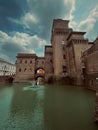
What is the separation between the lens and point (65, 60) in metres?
37.7

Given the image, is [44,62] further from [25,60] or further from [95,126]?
[95,126]

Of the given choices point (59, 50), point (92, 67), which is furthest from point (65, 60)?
point (92, 67)

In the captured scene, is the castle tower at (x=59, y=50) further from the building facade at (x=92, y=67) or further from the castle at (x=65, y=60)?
the building facade at (x=92, y=67)

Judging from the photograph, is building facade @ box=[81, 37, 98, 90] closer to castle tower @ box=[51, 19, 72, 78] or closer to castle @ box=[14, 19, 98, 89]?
castle @ box=[14, 19, 98, 89]

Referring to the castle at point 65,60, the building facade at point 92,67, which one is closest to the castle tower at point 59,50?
the castle at point 65,60

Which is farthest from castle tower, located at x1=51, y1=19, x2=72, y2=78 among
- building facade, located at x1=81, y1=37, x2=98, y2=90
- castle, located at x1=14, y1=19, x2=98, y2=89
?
building facade, located at x1=81, y1=37, x2=98, y2=90

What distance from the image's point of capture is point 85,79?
2527 centimetres

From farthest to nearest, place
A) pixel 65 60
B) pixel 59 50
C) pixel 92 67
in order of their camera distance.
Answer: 1. pixel 59 50
2. pixel 65 60
3. pixel 92 67

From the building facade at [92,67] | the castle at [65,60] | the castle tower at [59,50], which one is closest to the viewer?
the building facade at [92,67]

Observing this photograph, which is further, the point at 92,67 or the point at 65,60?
the point at 65,60

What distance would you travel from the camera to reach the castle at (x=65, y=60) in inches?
915

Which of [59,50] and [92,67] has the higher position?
[59,50]

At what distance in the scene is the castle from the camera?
76.2ft

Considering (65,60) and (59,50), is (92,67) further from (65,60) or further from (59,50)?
(59,50)
